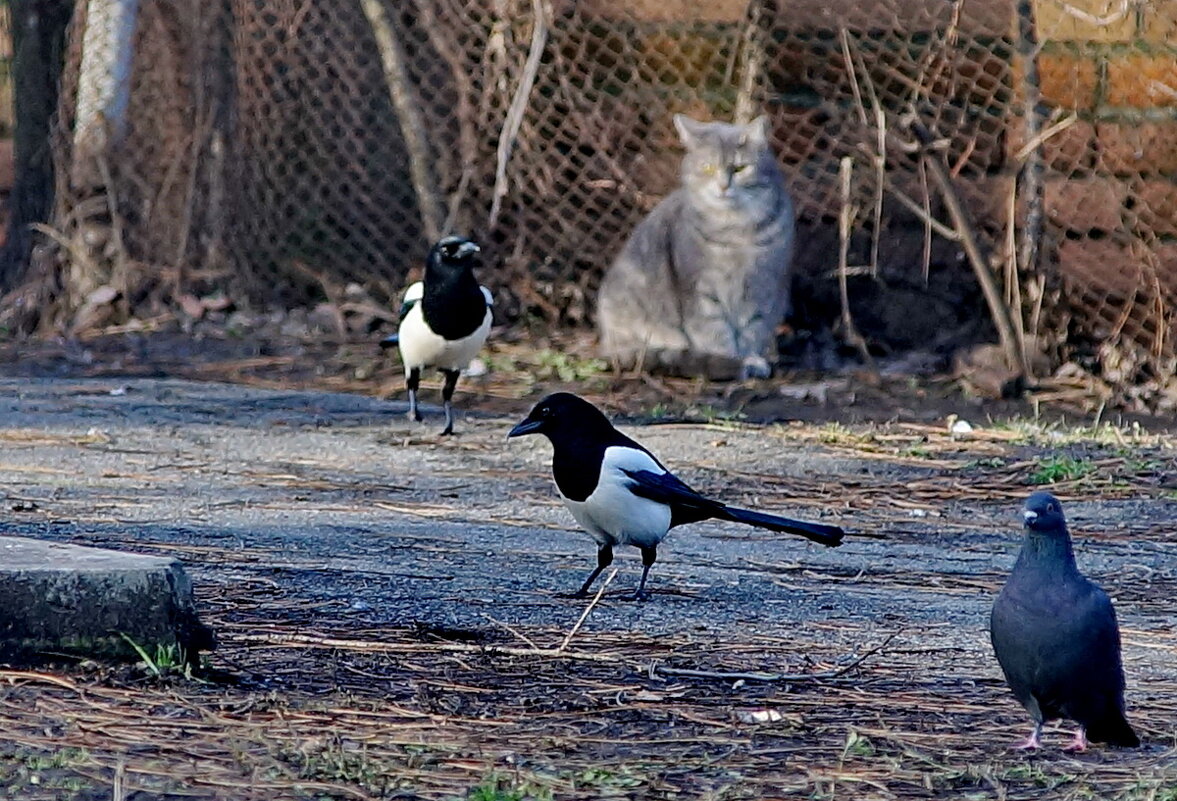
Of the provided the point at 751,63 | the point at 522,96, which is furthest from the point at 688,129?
the point at 522,96

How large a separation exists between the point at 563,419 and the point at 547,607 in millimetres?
577

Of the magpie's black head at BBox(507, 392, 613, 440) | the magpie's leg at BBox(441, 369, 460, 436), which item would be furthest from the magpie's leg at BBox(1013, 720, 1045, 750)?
the magpie's leg at BBox(441, 369, 460, 436)

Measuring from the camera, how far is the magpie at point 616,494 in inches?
173

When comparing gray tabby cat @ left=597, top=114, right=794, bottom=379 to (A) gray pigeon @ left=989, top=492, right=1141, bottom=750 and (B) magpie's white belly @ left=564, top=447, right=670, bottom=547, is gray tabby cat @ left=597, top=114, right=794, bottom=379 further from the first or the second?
(A) gray pigeon @ left=989, top=492, right=1141, bottom=750

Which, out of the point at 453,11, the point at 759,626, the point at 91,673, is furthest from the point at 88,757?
the point at 453,11

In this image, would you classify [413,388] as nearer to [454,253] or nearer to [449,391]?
[449,391]

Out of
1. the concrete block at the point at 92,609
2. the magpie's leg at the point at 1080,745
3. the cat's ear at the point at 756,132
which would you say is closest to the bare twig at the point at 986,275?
the cat's ear at the point at 756,132

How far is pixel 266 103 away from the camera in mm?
10016

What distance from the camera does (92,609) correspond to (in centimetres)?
325

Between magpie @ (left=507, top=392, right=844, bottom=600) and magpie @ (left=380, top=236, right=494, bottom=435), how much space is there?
8.69 ft

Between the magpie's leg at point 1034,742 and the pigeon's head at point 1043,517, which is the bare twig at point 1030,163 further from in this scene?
the magpie's leg at point 1034,742

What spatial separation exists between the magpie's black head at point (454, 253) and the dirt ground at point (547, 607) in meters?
0.64

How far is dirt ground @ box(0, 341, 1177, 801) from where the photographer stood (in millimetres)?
2910

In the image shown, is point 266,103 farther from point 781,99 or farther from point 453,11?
point 781,99
